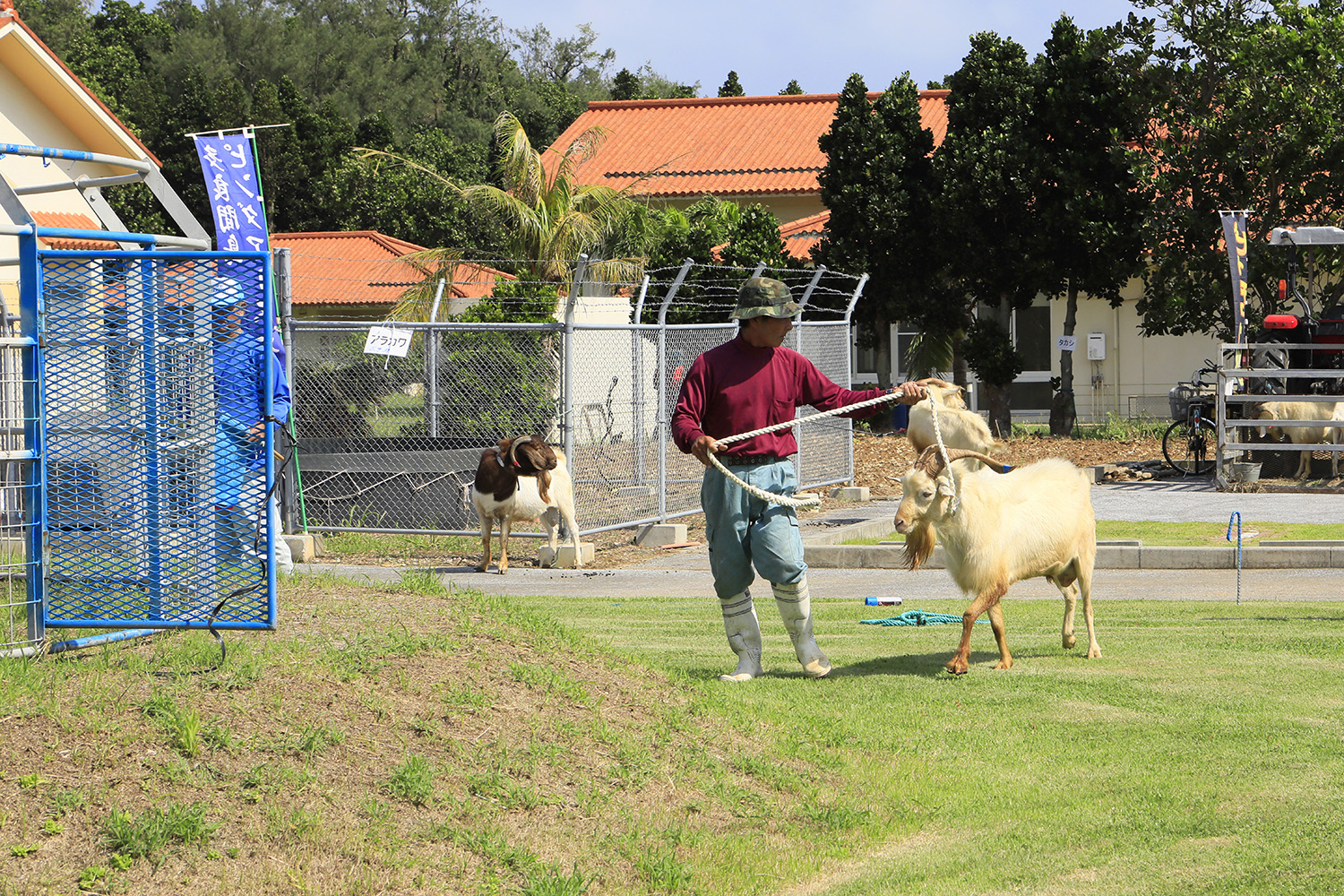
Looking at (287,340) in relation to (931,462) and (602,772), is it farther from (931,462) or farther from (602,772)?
(602,772)

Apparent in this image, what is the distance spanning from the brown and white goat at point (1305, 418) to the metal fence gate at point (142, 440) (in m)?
16.5

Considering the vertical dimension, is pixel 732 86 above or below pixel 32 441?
above

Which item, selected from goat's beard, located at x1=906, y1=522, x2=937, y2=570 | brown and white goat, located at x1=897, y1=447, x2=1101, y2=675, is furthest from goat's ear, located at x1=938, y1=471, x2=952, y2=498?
goat's beard, located at x1=906, y1=522, x2=937, y2=570

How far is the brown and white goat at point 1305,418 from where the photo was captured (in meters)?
19.3

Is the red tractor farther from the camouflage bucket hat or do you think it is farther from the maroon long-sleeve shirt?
the camouflage bucket hat

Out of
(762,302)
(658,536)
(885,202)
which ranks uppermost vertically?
(885,202)

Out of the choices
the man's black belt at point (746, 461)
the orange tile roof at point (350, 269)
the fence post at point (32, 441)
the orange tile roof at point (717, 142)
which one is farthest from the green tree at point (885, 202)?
the fence post at point (32, 441)

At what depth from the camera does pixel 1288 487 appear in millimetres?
19219

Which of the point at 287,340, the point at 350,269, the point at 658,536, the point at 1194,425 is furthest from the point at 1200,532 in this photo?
Answer: the point at 350,269

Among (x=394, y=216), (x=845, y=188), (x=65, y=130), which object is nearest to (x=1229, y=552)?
(x=845, y=188)

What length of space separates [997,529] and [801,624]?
1273 mm

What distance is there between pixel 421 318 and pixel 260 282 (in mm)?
20113

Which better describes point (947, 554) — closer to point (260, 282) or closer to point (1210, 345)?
point (260, 282)

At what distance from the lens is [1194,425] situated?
21.0 meters
